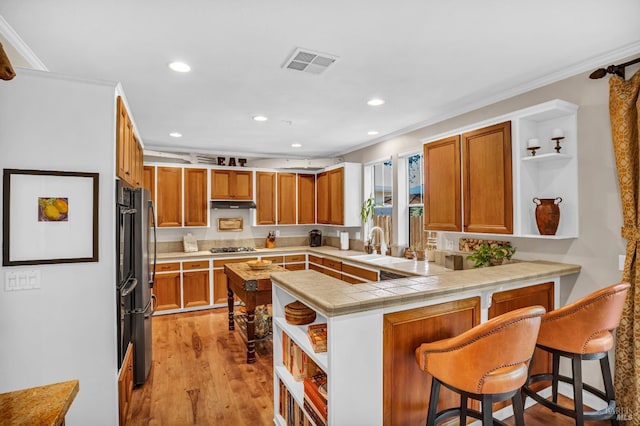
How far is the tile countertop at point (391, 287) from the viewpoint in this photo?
1722mm

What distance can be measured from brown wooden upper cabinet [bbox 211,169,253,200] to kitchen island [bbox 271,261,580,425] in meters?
3.75

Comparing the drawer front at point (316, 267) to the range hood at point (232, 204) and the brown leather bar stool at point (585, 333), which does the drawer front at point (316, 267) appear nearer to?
the range hood at point (232, 204)

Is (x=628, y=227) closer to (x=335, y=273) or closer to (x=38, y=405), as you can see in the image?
(x=38, y=405)

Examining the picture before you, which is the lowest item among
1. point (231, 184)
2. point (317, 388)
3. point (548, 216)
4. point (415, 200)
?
point (317, 388)

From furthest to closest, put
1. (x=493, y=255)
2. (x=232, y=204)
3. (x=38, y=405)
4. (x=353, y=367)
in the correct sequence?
(x=232, y=204)
(x=493, y=255)
(x=353, y=367)
(x=38, y=405)

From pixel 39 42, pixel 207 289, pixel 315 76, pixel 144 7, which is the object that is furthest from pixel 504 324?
pixel 207 289

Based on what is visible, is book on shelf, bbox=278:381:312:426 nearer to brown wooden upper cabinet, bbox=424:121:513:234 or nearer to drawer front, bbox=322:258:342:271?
brown wooden upper cabinet, bbox=424:121:513:234

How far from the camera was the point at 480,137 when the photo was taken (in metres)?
3.07

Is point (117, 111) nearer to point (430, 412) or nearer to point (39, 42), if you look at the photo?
point (39, 42)

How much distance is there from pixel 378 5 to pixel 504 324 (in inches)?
68.5

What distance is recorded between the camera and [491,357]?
155 cm

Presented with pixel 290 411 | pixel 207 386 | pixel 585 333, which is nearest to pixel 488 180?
pixel 585 333

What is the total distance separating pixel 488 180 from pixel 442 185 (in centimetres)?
52

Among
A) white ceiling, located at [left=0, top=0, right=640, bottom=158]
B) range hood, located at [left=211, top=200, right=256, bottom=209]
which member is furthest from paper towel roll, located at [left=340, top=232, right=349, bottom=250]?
white ceiling, located at [left=0, top=0, right=640, bottom=158]
